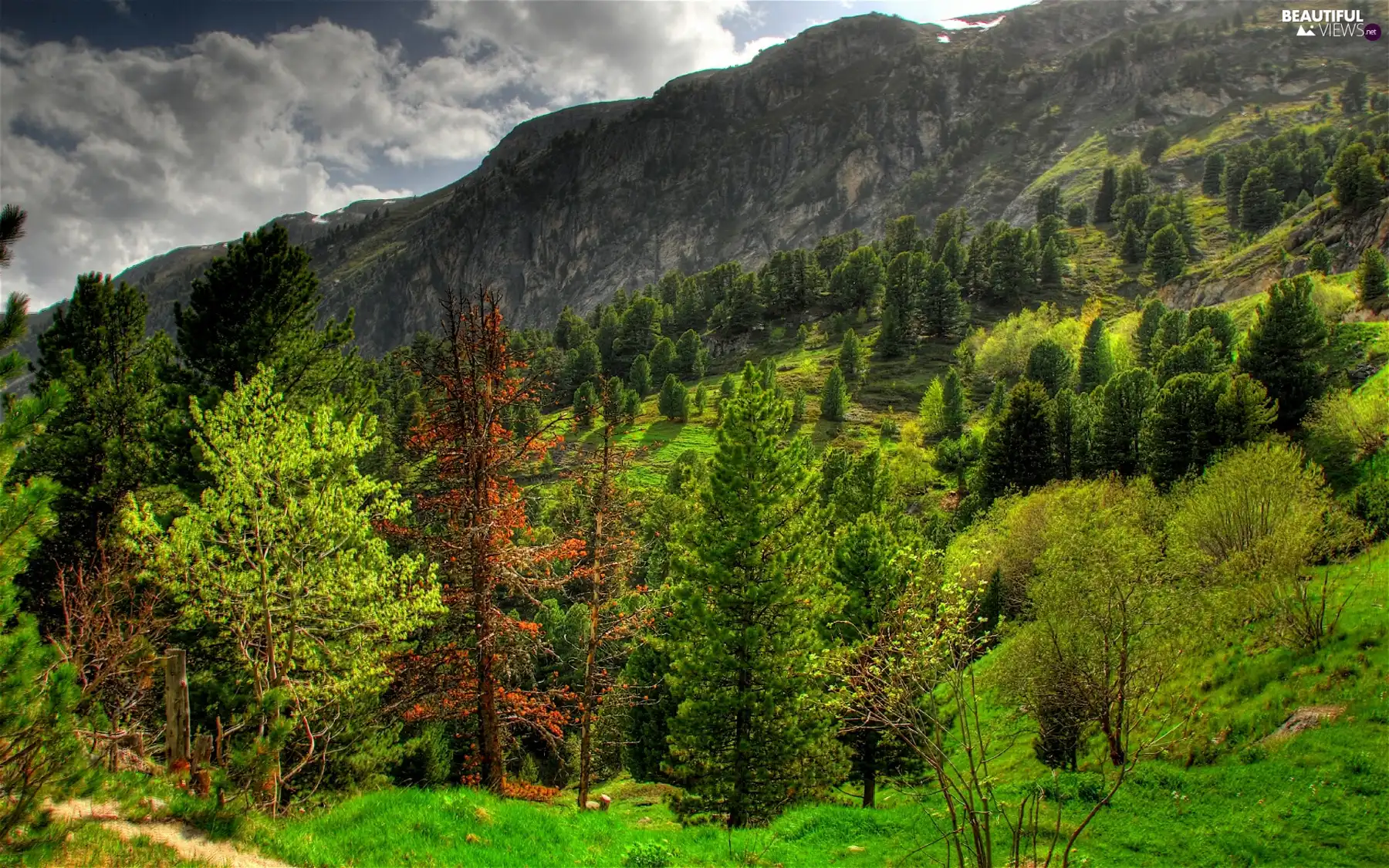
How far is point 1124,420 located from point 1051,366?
115 feet

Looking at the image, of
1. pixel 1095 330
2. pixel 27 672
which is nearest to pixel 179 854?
pixel 27 672

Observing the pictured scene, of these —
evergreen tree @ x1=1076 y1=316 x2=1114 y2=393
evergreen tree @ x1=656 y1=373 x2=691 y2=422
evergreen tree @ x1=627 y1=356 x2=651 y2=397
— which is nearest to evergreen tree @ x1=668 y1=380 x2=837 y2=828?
evergreen tree @ x1=656 y1=373 x2=691 y2=422

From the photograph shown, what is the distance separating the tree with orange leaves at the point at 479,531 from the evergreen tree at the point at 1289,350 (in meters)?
52.0

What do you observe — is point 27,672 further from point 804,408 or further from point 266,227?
point 804,408

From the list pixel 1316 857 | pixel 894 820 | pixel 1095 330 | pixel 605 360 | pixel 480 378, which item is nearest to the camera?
pixel 1316 857

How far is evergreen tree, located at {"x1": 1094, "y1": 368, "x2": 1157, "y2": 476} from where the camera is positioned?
55594 mm

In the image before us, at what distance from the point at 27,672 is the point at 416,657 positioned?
1120 cm

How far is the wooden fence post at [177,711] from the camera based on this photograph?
1028 centimetres

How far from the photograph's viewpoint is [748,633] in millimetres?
21234

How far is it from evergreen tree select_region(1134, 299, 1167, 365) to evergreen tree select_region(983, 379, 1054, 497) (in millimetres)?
30238

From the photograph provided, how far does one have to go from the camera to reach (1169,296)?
118 metres

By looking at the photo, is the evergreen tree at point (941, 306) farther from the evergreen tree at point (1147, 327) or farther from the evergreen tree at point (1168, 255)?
the evergreen tree at point (1168, 255)

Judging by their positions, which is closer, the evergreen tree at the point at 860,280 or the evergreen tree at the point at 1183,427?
the evergreen tree at the point at 1183,427

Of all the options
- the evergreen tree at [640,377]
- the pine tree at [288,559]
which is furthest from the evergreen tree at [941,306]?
the pine tree at [288,559]
